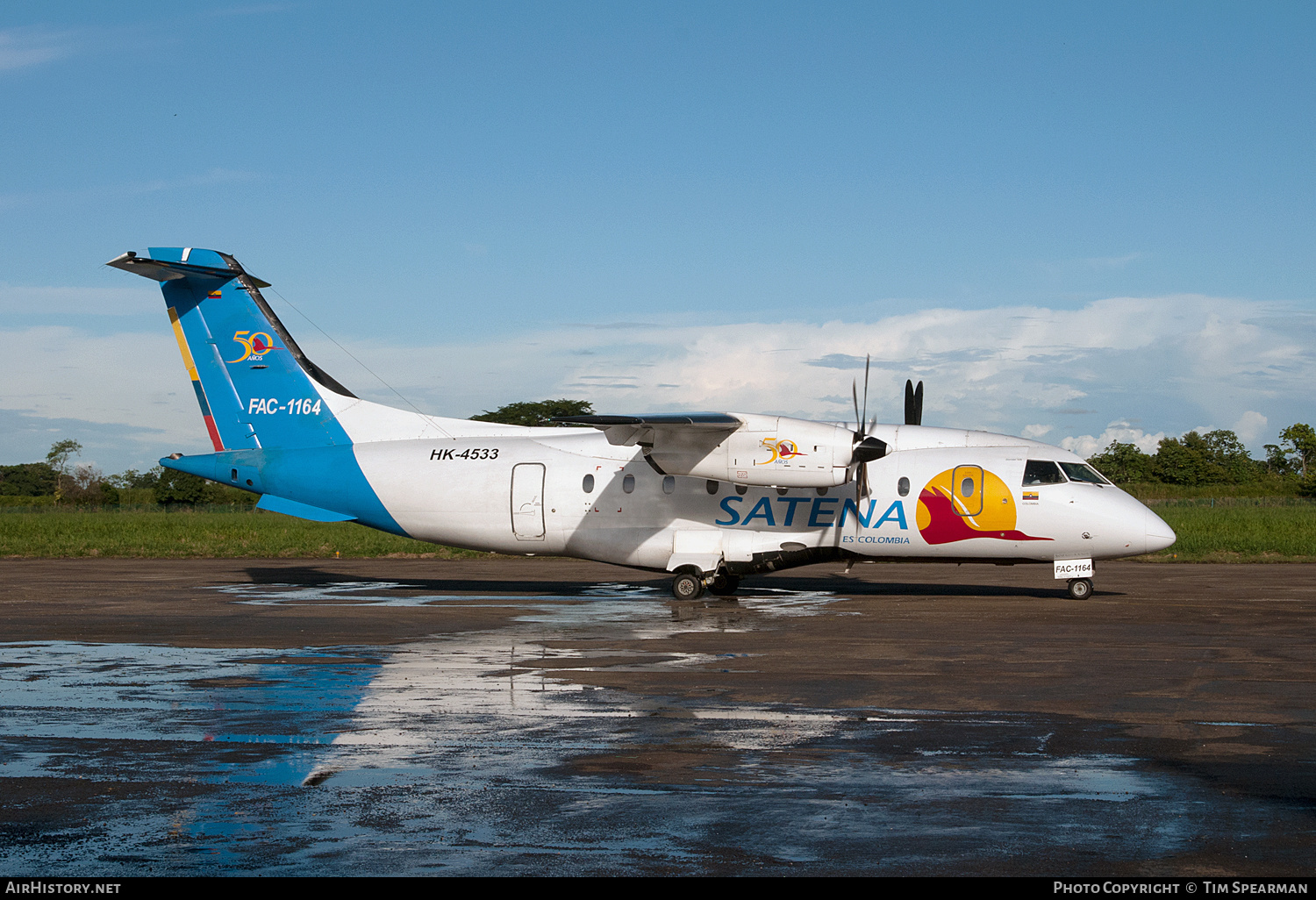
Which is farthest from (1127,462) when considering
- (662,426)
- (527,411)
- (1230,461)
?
(662,426)

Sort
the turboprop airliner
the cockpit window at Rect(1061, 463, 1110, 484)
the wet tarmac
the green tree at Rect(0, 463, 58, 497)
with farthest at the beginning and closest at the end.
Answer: the green tree at Rect(0, 463, 58, 497) < the cockpit window at Rect(1061, 463, 1110, 484) < the turboprop airliner < the wet tarmac

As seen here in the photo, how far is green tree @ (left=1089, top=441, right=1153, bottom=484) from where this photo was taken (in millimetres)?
112688

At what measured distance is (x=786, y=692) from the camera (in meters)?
11.4

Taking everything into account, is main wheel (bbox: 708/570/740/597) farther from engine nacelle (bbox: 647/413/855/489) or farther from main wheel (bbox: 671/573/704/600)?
engine nacelle (bbox: 647/413/855/489)

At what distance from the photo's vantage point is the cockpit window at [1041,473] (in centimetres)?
2108

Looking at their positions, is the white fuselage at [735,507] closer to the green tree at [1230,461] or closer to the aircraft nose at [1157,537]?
the aircraft nose at [1157,537]

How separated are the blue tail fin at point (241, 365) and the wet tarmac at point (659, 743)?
5.52 m

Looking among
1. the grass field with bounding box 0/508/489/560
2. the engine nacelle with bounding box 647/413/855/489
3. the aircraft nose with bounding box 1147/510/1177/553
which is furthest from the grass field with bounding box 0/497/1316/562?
the engine nacelle with bounding box 647/413/855/489

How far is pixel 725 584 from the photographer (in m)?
22.6

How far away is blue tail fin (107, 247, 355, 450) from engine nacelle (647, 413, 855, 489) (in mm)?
7671

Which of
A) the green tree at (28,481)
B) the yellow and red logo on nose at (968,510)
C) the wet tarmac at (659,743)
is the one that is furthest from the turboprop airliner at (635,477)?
the green tree at (28,481)

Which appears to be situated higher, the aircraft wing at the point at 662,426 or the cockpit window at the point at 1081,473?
the aircraft wing at the point at 662,426

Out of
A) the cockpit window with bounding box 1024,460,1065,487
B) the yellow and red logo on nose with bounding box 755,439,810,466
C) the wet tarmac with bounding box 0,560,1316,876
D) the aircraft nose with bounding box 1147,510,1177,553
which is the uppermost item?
the yellow and red logo on nose with bounding box 755,439,810,466
